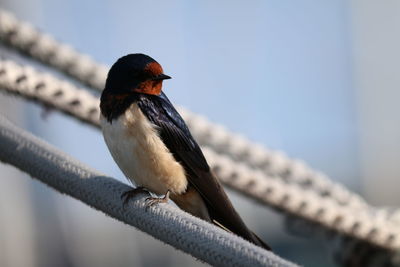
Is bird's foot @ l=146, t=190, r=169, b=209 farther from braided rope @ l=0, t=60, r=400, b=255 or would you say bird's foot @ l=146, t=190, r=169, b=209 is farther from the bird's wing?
braided rope @ l=0, t=60, r=400, b=255

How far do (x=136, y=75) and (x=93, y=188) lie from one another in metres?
0.28

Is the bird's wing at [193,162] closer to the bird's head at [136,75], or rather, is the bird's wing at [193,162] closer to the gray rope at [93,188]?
the bird's head at [136,75]

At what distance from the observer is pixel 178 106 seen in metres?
1.72

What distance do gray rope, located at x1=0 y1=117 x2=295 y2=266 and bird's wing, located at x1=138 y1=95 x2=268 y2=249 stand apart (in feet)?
0.61

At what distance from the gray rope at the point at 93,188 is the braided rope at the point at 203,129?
53cm

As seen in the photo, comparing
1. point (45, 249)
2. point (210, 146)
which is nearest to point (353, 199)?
point (210, 146)

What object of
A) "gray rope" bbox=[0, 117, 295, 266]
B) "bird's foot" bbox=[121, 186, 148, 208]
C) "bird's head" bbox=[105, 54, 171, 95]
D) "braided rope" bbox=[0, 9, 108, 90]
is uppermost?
"braided rope" bbox=[0, 9, 108, 90]

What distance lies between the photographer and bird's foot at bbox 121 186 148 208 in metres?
0.99

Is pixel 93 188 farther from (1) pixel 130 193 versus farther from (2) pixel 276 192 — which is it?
(2) pixel 276 192

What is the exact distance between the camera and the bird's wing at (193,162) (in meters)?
1.27

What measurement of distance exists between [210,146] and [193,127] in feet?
0.21

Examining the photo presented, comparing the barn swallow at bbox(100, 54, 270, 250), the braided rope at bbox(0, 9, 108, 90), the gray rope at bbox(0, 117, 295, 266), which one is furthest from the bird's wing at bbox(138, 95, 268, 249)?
the braided rope at bbox(0, 9, 108, 90)

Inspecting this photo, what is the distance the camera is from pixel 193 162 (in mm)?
1286

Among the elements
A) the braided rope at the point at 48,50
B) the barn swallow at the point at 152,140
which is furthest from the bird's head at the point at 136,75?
the braided rope at the point at 48,50
